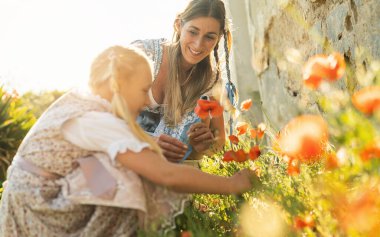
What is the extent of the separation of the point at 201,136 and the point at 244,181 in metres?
0.82

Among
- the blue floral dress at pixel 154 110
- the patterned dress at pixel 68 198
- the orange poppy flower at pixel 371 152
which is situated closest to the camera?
the orange poppy flower at pixel 371 152

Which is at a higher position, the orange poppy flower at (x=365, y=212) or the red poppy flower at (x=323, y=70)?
the red poppy flower at (x=323, y=70)

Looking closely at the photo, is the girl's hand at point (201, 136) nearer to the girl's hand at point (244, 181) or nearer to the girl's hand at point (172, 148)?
the girl's hand at point (172, 148)

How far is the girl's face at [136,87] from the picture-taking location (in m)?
1.86

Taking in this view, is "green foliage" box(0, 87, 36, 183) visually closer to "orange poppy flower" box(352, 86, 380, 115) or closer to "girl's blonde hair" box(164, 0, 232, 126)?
"girl's blonde hair" box(164, 0, 232, 126)

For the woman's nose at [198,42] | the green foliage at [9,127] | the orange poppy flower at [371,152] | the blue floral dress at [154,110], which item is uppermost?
the orange poppy flower at [371,152]

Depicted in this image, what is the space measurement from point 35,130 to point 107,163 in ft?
1.17

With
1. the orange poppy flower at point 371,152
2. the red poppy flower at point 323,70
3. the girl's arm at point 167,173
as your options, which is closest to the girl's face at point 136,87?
the girl's arm at point 167,173

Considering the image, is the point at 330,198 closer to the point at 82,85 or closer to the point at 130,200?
the point at 130,200

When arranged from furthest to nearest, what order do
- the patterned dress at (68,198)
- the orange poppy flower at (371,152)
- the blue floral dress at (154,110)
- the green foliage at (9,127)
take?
1. the green foliage at (9,127)
2. the blue floral dress at (154,110)
3. the patterned dress at (68,198)
4. the orange poppy flower at (371,152)

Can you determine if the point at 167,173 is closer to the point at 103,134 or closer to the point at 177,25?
the point at 103,134

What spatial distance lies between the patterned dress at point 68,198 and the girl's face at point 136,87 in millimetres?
87

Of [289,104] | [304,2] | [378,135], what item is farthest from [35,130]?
[289,104]

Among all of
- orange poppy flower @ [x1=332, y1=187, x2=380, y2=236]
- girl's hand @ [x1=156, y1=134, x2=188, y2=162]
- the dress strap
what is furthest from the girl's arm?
orange poppy flower @ [x1=332, y1=187, x2=380, y2=236]
